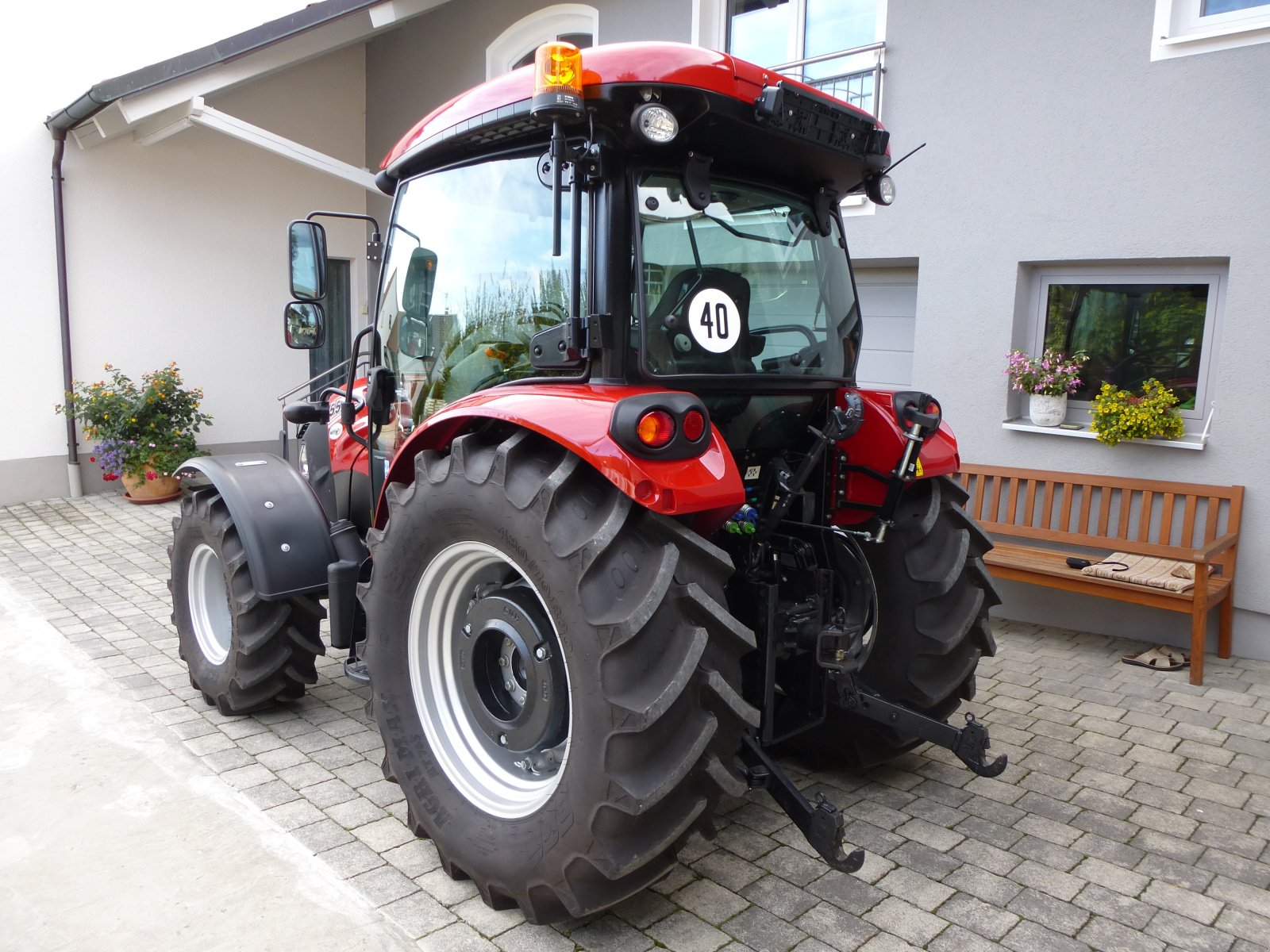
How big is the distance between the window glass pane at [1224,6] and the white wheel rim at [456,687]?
477 cm

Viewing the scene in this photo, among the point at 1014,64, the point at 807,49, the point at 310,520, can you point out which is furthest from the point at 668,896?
the point at 807,49

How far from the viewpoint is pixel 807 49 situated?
6.36 metres

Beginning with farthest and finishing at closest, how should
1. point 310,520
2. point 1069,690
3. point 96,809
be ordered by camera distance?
point 1069,690, point 310,520, point 96,809

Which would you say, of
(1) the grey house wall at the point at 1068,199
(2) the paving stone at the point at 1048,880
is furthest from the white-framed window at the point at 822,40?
(2) the paving stone at the point at 1048,880

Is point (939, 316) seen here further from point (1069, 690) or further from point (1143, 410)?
point (1069, 690)

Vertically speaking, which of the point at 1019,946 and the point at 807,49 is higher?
the point at 807,49

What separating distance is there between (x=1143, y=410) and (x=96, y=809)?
5200mm

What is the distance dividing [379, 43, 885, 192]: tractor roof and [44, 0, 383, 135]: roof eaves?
559 centimetres

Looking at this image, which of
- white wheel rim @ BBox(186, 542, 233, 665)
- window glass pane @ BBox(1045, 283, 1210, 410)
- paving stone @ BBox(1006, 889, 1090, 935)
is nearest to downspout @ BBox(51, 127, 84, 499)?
white wheel rim @ BBox(186, 542, 233, 665)

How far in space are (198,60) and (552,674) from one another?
23.8 feet

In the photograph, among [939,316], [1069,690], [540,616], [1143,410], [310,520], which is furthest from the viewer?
[939,316]

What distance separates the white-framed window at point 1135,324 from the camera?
4.99 meters

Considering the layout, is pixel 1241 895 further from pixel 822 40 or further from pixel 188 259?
pixel 188 259

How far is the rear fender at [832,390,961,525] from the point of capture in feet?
10.1
